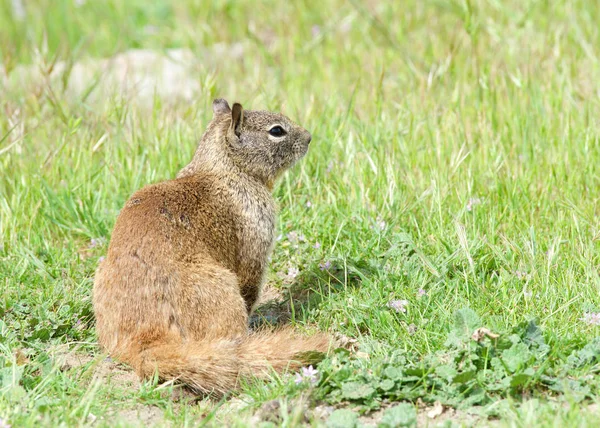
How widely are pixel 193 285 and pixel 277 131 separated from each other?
3.71ft

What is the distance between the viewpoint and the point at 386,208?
4535 millimetres

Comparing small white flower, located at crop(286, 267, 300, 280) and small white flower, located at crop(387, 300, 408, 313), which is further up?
small white flower, located at crop(387, 300, 408, 313)

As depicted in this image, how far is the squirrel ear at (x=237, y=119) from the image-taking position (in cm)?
409

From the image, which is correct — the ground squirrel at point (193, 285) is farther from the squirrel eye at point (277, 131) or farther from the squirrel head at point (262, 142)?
the squirrel eye at point (277, 131)

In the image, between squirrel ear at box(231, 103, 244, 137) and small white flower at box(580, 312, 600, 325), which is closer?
small white flower at box(580, 312, 600, 325)

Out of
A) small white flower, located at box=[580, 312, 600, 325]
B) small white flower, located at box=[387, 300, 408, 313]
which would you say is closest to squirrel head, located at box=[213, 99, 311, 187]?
small white flower, located at box=[387, 300, 408, 313]

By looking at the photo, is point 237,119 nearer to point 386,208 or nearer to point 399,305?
point 386,208

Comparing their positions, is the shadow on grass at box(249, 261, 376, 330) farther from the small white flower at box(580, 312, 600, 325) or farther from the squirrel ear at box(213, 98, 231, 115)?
the small white flower at box(580, 312, 600, 325)

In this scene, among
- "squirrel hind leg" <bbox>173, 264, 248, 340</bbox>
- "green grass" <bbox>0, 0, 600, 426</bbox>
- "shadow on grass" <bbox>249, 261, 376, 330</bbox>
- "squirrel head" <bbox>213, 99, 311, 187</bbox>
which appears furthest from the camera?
"squirrel head" <bbox>213, 99, 311, 187</bbox>

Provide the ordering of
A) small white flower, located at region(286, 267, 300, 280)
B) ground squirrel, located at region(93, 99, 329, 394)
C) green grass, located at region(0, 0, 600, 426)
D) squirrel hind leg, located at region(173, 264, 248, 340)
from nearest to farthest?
green grass, located at region(0, 0, 600, 426), ground squirrel, located at region(93, 99, 329, 394), squirrel hind leg, located at region(173, 264, 248, 340), small white flower, located at region(286, 267, 300, 280)

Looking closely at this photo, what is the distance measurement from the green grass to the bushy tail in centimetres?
9

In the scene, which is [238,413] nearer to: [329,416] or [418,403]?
[329,416]

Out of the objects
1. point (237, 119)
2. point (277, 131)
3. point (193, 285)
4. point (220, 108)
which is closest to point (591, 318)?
point (193, 285)

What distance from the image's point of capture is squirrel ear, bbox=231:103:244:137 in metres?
4.09
